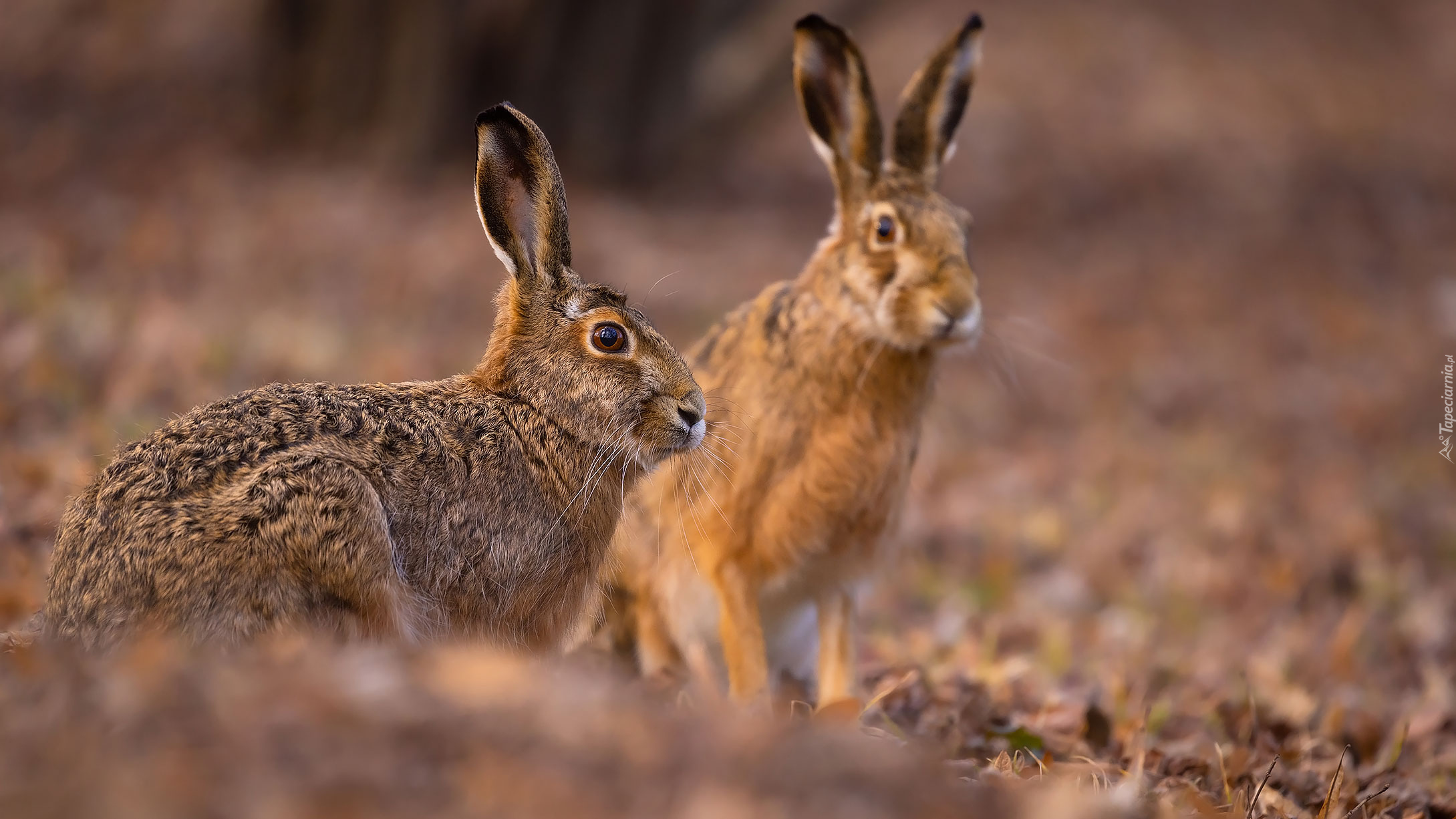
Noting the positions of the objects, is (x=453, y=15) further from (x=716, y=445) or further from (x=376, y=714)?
(x=376, y=714)

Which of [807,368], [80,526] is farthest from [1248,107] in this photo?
[80,526]

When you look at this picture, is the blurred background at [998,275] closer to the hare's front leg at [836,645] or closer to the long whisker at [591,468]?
the hare's front leg at [836,645]

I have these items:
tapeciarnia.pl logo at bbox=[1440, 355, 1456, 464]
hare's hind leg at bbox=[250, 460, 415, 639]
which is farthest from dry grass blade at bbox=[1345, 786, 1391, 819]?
tapeciarnia.pl logo at bbox=[1440, 355, 1456, 464]

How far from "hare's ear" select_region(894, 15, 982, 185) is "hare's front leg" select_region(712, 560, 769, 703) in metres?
1.99

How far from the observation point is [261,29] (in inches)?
545

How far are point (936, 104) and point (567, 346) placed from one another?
2463mm

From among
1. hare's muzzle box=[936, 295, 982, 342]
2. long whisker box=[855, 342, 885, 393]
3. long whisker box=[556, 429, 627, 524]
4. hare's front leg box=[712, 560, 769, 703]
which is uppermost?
hare's muzzle box=[936, 295, 982, 342]

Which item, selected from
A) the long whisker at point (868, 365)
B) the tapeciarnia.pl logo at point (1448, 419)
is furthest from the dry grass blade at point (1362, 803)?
the tapeciarnia.pl logo at point (1448, 419)

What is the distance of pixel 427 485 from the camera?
382 centimetres

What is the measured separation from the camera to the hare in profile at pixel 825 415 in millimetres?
5465

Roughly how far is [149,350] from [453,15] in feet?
21.4

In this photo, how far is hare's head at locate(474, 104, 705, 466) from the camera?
417cm

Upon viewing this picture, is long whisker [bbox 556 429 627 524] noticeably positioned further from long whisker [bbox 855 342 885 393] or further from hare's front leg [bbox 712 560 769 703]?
long whisker [bbox 855 342 885 393]

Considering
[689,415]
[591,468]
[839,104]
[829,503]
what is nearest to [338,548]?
[591,468]
